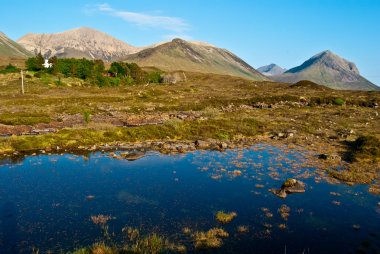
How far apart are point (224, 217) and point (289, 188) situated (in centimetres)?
751

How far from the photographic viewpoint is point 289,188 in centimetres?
2375

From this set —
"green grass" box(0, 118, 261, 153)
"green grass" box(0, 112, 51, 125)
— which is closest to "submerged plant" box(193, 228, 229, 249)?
"green grass" box(0, 118, 261, 153)

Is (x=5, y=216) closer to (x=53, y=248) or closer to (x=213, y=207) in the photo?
(x=53, y=248)

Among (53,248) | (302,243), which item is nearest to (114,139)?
(53,248)

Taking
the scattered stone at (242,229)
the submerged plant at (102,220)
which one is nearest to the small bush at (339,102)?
the scattered stone at (242,229)

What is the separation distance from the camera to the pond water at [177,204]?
16141 millimetres

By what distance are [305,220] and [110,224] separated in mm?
11320

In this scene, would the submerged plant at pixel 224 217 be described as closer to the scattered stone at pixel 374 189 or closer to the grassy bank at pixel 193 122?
the scattered stone at pixel 374 189

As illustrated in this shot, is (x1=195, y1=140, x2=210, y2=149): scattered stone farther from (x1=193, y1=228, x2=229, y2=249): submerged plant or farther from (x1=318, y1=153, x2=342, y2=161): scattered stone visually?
(x1=193, y1=228, x2=229, y2=249): submerged plant

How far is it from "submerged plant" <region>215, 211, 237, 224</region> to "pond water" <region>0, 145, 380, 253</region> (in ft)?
1.14

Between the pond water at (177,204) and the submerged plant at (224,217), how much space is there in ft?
1.14

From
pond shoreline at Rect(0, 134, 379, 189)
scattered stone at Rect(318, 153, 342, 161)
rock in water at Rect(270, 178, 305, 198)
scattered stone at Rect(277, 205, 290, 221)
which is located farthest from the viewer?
scattered stone at Rect(318, 153, 342, 161)

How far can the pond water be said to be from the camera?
1614cm

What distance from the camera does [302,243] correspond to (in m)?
16.2
